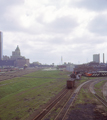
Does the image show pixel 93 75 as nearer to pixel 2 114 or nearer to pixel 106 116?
pixel 106 116

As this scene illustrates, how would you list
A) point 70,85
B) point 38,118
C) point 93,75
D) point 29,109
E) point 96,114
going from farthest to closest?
1. point 93,75
2. point 70,85
3. point 29,109
4. point 96,114
5. point 38,118

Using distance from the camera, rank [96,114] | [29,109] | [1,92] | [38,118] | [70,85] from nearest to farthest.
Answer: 1. [38,118]
2. [96,114]
3. [29,109]
4. [1,92]
5. [70,85]

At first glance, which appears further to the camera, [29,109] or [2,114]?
[29,109]

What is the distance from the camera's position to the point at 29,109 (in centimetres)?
2098

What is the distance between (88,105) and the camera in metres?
22.7

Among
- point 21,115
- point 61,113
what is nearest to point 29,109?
point 21,115

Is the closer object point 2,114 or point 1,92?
point 2,114

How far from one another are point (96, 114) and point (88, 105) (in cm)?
414

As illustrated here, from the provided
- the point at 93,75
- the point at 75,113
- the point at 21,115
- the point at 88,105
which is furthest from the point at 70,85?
the point at 93,75

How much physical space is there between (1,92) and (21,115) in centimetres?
1654

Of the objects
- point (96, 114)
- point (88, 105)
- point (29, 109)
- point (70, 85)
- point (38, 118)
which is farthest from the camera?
point (70, 85)

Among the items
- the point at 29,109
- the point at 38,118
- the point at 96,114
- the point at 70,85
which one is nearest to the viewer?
Answer: the point at 38,118

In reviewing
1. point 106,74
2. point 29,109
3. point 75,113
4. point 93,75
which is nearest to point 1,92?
point 29,109

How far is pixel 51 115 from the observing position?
18.1m
